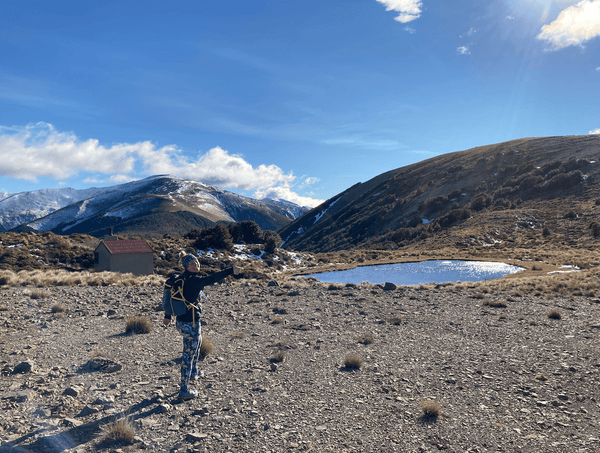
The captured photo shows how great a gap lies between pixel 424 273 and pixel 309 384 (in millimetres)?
34676

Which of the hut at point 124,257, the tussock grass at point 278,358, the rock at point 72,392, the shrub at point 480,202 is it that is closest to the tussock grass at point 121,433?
the rock at point 72,392

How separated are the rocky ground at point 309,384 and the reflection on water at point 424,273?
20.2 meters

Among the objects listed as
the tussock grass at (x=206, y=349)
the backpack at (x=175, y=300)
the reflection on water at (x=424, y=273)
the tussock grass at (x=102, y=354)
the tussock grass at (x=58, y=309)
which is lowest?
the reflection on water at (x=424, y=273)

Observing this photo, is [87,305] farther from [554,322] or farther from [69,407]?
[554,322]

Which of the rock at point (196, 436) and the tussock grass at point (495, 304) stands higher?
the rock at point (196, 436)

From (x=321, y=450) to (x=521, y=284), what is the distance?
24.6 metres

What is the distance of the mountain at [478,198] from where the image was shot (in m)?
63.7

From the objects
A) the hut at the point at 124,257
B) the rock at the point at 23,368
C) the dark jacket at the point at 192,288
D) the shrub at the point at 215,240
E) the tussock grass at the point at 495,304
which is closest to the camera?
the dark jacket at the point at 192,288

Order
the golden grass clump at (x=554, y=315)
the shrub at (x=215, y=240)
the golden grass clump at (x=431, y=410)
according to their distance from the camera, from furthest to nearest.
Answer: the shrub at (x=215, y=240), the golden grass clump at (x=554, y=315), the golden grass clump at (x=431, y=410)

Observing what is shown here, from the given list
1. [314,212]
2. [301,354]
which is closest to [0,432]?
[301,354]

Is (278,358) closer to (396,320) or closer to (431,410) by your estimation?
(431,410)

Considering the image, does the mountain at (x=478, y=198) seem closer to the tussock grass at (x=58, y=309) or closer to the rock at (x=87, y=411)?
the tussock grass at (x=58, y=309)

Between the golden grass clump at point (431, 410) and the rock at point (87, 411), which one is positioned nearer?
the rock at point (87, 411)

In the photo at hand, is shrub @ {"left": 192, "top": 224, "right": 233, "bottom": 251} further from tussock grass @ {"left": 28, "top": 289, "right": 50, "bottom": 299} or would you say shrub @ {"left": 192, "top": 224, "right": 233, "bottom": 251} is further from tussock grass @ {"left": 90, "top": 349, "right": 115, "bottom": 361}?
tussock grass @ {"left": 90, "top": 349, "right": 115, "bottom": 361}
